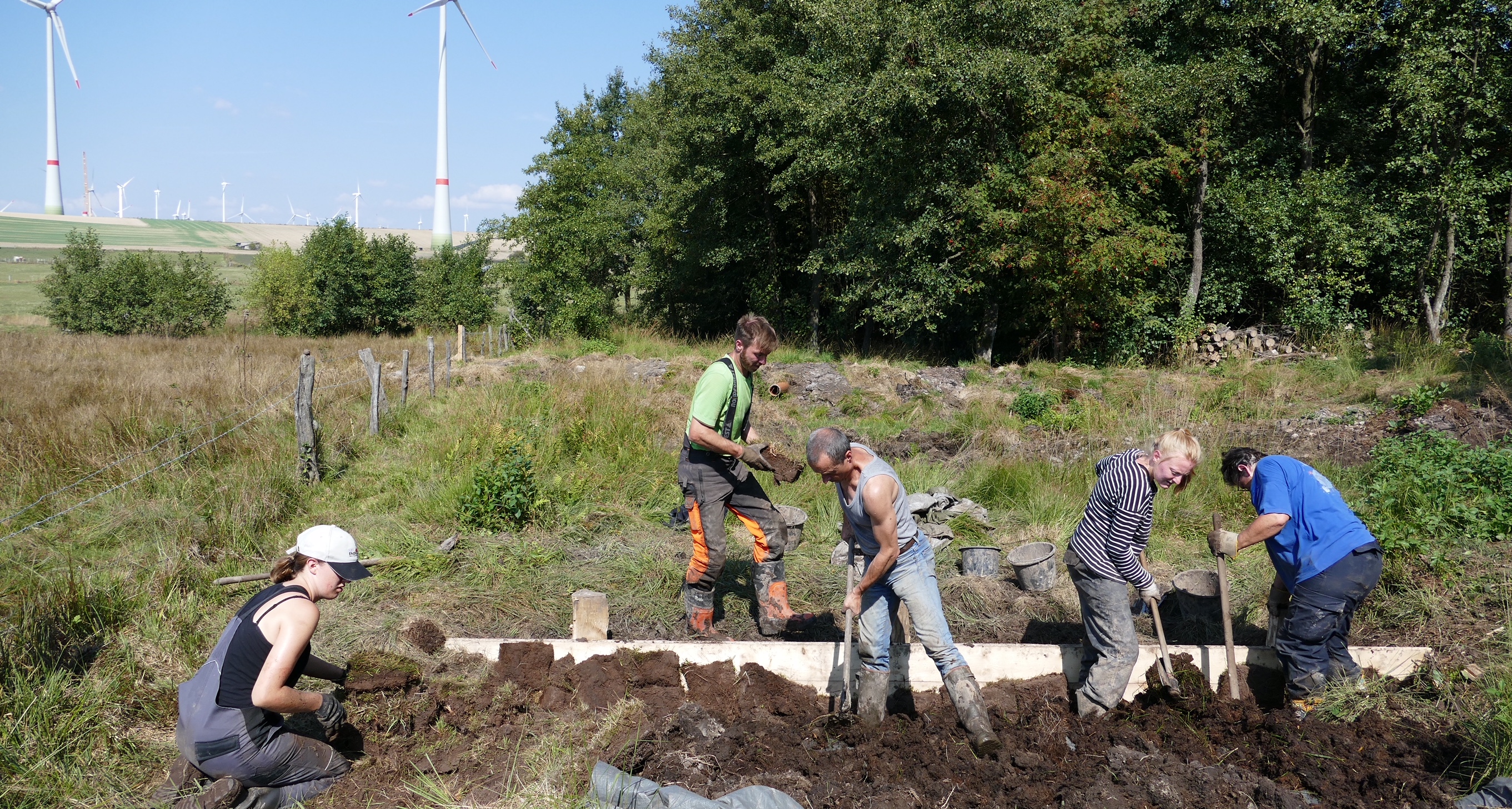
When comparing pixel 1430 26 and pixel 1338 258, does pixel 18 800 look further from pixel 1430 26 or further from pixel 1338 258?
pixel 1430 26

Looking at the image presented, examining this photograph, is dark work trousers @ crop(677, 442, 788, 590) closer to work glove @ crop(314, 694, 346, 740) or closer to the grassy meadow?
the grassy meadow

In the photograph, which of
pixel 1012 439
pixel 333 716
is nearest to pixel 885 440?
pixel 1012 439

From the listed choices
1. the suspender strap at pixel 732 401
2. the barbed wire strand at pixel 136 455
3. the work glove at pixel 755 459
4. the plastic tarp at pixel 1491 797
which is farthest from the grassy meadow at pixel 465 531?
the suspender strap at pixel 732 401

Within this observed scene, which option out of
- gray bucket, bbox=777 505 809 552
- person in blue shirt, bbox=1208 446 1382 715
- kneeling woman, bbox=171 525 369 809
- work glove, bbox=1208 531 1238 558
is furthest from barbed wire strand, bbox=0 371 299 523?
person in blue shirt, bbox=1208 446 1382 715

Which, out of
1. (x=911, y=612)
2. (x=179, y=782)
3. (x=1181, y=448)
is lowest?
(x=179, y=782)

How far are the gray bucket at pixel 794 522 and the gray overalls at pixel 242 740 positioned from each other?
3754 millimetres

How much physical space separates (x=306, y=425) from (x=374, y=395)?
1753 mm

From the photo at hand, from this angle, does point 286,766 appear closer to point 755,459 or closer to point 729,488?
point 729,488

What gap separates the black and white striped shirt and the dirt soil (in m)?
0.72

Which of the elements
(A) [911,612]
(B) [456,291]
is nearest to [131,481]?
(A) [911,612]

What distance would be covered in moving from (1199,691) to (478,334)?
26.0 m

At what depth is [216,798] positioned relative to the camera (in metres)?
3.36

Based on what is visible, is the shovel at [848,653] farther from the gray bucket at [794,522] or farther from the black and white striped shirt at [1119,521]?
the gray bucket at [794,522]

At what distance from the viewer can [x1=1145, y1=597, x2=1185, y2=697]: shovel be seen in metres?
4.39
